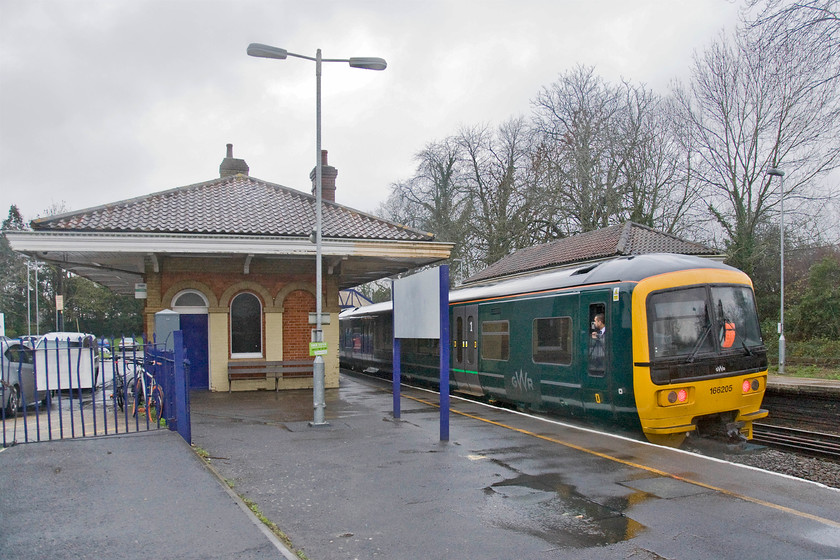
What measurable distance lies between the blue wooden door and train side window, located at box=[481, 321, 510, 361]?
7.17 metres

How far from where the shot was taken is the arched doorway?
53.6 ft

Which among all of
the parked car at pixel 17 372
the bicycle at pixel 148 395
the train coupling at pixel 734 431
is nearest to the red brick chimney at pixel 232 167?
the parked car at pixel 17 372

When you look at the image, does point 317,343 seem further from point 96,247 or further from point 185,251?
point 96,247

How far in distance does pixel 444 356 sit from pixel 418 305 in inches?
51.9

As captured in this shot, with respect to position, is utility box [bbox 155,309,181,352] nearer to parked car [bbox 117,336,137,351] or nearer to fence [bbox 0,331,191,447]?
fence [bbox 0,331,191,447]

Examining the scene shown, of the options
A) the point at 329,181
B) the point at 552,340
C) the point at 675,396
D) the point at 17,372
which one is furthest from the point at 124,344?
the point at 329,181

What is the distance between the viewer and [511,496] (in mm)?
6516

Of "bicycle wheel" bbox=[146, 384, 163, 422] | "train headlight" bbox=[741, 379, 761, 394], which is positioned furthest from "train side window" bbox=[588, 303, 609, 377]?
"bicycle wheel" bbox=[146, 384, 163, 422]

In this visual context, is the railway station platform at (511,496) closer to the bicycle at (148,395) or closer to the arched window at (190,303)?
the bicycle at (148,395)

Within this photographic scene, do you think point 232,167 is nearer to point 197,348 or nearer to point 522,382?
point 197,348

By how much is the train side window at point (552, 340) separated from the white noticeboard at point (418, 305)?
2.62m

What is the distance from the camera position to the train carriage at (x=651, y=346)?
30.7ft

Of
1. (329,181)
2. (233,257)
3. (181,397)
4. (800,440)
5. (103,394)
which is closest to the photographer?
(181,397)

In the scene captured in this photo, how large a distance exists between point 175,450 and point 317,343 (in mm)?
3977
